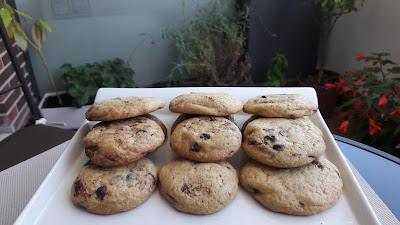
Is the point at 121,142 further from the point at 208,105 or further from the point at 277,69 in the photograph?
the point at 277,69

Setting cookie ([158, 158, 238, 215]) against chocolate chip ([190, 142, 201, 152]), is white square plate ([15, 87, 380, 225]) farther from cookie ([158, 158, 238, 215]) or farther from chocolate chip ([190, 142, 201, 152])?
chocolate chip ([190, 142, 201, 152])

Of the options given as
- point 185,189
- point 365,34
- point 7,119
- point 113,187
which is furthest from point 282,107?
point 365,34

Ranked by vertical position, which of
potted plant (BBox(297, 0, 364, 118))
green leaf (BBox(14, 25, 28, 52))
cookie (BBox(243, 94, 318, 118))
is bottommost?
potted plant (BBox(297, 0, 364, 118))

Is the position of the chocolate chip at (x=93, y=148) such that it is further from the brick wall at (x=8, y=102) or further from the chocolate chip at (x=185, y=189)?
the brick wall at (x=8, y=102)

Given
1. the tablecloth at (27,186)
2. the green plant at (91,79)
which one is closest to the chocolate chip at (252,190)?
the tablecloth at (27,186)

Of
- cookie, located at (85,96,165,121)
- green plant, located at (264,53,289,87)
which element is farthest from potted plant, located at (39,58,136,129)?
cookie, located at (85,96,165,121)
